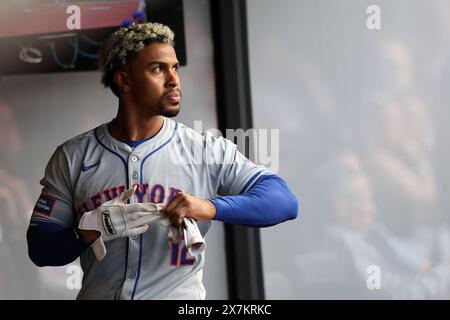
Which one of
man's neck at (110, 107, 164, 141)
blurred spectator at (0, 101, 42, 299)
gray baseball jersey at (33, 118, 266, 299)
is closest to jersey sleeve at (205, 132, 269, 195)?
gray baseball jersey at (33, 118, 266, 299)

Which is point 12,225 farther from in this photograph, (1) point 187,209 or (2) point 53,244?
(1) point 187,209

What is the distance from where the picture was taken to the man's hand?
150 centimetres

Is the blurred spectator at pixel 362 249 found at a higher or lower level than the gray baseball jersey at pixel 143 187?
lower

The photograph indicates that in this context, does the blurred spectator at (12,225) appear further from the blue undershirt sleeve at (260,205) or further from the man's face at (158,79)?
the blue undershirt sleeve at (260,205)

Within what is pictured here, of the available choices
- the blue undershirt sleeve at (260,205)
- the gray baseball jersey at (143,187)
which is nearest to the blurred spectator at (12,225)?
the gray baseball jersey at (143,187)

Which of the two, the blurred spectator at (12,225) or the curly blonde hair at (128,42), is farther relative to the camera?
the blurred spectator at (12,225)

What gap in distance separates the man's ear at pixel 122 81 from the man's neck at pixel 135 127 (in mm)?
45

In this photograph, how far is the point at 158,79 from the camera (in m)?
1.65

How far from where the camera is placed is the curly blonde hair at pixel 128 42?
1661mm

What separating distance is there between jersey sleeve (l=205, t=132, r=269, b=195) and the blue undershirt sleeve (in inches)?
1.3

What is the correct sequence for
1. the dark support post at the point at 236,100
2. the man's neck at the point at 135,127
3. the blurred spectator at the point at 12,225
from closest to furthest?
the man's neck at the point at 135,127, the dark support post at the point at 236,100, the blurred spectator at the point at 12,225

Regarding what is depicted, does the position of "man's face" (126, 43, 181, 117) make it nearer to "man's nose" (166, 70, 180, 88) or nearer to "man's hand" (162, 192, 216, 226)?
"man's nose" (166, 70, 180, 88)

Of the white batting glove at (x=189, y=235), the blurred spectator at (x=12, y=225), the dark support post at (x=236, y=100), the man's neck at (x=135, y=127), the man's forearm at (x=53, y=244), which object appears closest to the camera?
the white batting glove at (x=189, y=235)
